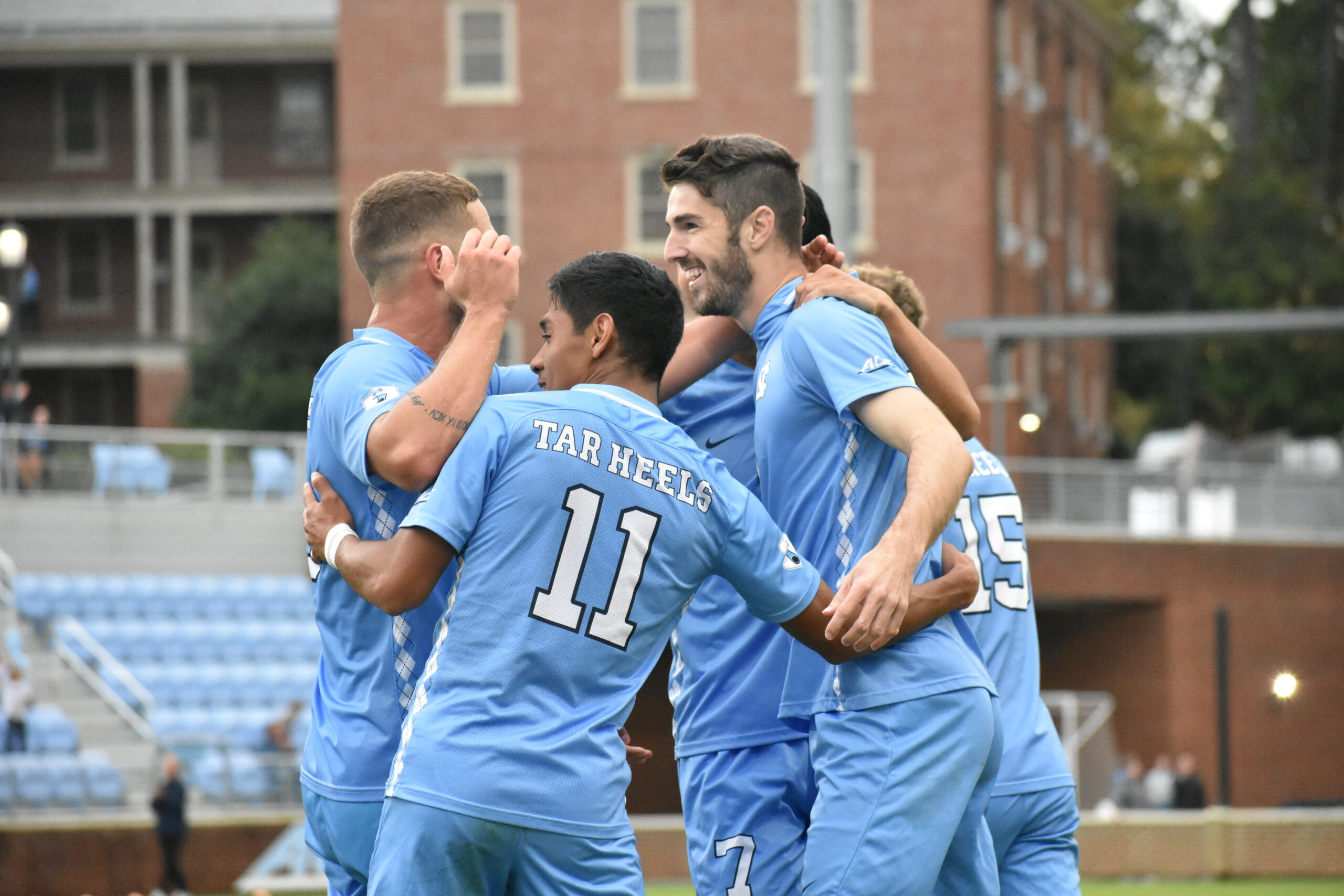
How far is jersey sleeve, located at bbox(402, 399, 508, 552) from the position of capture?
3996 mm

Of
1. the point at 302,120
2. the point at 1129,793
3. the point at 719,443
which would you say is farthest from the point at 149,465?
the point at 302,120

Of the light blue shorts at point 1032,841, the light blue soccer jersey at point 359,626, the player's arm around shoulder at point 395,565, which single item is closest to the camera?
the player's arm around shoulder at point 395,565

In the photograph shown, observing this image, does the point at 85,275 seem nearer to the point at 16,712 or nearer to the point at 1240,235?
the point at 1240,235

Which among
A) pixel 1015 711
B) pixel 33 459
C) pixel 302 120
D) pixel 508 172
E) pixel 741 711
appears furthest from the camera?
pixel 302 120

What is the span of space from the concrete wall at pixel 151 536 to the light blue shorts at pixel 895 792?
2198 cm

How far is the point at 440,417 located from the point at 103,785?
16.5 meters

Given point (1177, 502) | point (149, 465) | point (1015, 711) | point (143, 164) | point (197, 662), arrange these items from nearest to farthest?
point (1015, 711), point (197, 662), point (149, 465), point (1177, 502), point (143, 164)

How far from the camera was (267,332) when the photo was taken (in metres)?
43.5

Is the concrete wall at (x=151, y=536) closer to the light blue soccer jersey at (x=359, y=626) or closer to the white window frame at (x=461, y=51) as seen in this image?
the white window frame at (x=461, y=51)

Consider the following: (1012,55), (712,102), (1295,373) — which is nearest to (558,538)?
(712,102)

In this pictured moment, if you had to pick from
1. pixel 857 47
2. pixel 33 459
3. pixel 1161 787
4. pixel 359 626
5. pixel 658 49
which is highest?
pixel 658 49

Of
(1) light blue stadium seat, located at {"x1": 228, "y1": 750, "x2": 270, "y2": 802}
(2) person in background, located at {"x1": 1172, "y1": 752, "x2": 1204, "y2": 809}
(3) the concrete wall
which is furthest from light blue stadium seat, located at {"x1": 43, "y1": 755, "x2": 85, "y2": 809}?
(2) person in background, located at {"x1": 1172, "y1": 752, "x2": 1204, "y2": 809}

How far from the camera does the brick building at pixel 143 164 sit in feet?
161

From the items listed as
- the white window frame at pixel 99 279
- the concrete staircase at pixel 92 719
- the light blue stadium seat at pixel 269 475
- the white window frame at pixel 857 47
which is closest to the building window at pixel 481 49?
the white window frame at pixel 857 47
